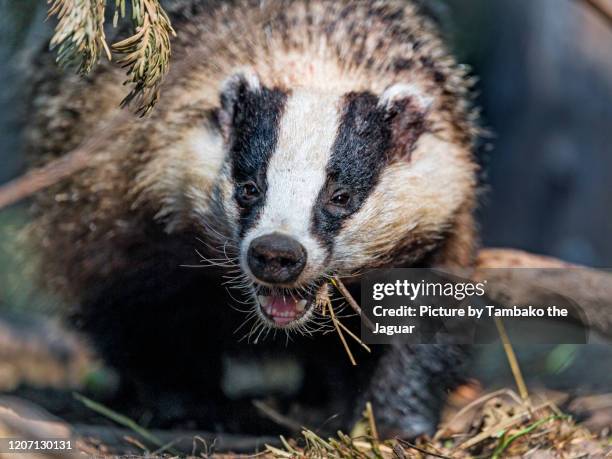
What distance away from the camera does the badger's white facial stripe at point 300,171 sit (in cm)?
302

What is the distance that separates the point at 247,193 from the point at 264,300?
39 cm

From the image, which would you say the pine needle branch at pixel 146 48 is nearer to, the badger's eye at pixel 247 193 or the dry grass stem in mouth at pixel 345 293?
the badger's eye at pixel 247 193

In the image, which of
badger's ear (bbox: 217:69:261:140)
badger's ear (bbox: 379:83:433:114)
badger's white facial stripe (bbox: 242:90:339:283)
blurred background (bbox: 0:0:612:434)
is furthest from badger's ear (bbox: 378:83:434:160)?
blurred background (bbox: 0:0:612:434)

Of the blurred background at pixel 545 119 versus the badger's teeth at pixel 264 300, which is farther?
the blurred background at pixel 545 119

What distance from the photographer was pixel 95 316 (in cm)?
394

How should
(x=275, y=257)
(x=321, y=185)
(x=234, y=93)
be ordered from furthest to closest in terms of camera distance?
→ 1. (x=234, y=93)
2. (x=321, y=185)
3. (x=275, y=257)

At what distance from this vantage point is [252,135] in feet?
10.8

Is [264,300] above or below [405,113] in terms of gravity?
below

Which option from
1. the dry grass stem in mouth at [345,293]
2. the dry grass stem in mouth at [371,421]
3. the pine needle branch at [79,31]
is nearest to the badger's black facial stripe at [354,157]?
the dry grass stem in mouth at [345,293]

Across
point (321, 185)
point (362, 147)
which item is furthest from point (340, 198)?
point (362, 147)

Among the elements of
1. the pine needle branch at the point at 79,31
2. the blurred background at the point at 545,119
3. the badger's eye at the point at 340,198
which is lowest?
the badger's eye at the point at 340,198

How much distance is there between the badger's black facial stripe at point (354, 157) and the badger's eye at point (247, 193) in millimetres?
243

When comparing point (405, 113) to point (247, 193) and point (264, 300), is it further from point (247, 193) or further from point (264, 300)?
point (264, 300)

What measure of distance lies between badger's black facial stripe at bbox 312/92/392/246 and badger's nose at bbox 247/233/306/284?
0.56 ft
